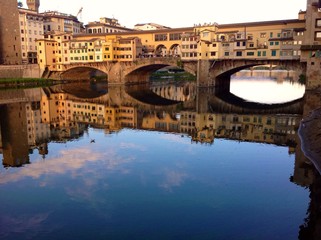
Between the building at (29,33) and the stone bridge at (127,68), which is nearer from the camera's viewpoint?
the stone bridge at (127,68)

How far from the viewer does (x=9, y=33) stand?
7581 cm

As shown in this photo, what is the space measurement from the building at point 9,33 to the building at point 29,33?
9759 mm

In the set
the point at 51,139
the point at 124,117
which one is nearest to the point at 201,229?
the point at 51,139

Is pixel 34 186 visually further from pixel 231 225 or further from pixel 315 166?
pixel 315 166

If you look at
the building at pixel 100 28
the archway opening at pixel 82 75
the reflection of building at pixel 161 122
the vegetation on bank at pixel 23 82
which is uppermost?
the building at pixel 100 28

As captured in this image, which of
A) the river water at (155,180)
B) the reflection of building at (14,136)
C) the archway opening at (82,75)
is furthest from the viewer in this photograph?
the archway opening at (82,75)

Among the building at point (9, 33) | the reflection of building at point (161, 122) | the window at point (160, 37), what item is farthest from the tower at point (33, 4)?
the reflection of building at point (161, 122)

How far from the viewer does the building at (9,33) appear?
74.3m

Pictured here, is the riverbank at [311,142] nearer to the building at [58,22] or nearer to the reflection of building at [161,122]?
the reflection of building at [161,122]

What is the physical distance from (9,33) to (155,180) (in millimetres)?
74859

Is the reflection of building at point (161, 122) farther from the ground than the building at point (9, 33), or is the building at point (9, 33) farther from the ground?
the building at point (9, 33)

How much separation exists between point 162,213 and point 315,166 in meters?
9.86

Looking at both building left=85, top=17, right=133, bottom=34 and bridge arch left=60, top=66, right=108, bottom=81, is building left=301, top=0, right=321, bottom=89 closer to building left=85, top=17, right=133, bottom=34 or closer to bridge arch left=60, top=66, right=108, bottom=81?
bridge arch left=60, top=66, right=108, bottom=81

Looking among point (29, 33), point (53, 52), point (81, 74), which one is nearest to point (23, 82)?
point (53, 52)
